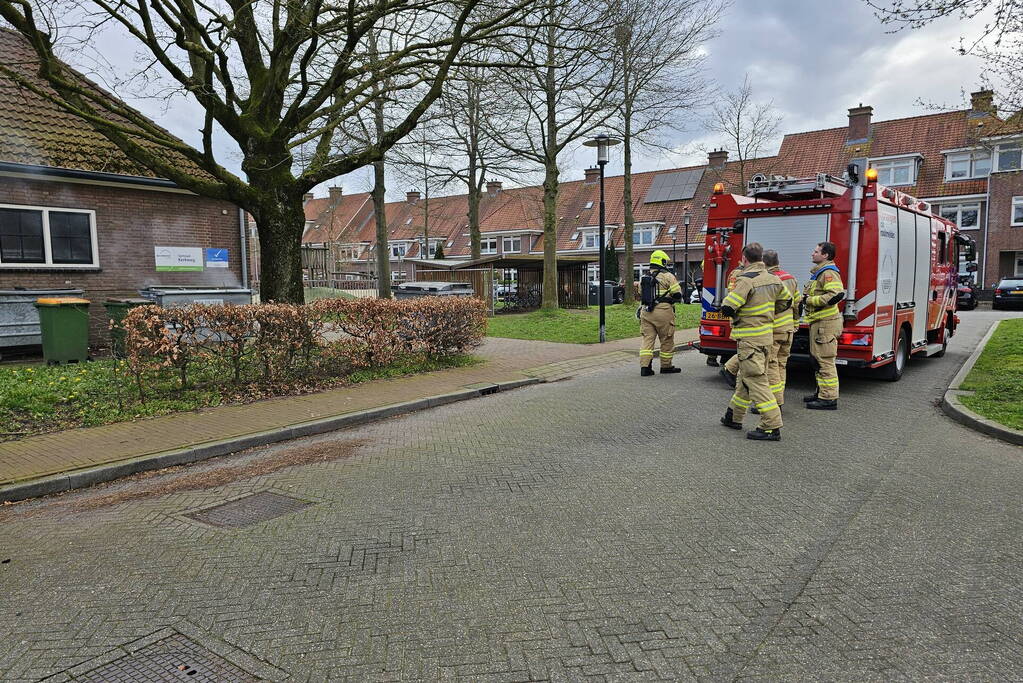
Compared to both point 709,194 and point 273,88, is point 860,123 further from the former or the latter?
point 273,88

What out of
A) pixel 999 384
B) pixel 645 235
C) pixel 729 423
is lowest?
pixel 729 423

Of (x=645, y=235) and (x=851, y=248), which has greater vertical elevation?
(x=645, y=235)

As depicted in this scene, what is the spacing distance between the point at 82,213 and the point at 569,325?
11.3 meters

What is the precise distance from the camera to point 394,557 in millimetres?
3869

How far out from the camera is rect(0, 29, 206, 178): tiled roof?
1209cm

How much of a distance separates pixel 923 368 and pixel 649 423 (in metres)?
6.85

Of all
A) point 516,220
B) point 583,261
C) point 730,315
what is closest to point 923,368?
point 730,315

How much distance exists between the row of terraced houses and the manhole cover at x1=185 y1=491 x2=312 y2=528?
63.1 ft

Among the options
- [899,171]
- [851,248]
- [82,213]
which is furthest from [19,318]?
[899,171]

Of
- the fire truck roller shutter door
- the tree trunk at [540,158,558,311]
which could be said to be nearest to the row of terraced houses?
the tree trunk at [540,158,558,311]

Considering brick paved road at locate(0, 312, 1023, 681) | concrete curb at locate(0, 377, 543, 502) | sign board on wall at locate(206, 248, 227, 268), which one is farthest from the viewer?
sign board on wall at locate(206, 248, 227, 268)

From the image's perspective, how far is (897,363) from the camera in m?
9.91

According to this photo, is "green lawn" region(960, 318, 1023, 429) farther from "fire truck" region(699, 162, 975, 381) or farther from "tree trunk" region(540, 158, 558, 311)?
"tree trunk" region(540, 158, 558, 311)

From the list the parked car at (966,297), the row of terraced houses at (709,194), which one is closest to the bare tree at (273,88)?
the row of terraced houses at (709,194)
